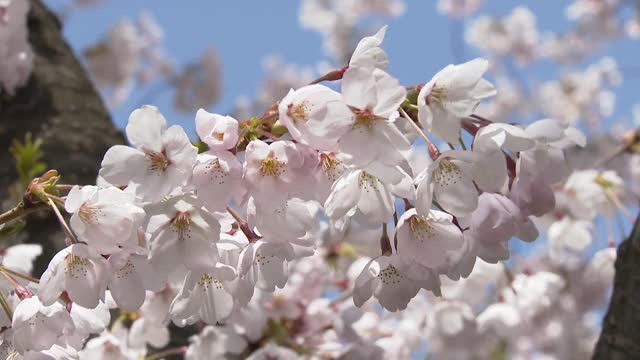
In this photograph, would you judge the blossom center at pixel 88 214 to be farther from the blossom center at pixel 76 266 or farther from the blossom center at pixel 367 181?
the blossom center at pixel 367 181

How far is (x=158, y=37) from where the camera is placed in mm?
6969

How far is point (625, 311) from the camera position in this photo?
147 cm

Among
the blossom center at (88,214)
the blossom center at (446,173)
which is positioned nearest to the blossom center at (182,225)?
the blossom center at (88,214)

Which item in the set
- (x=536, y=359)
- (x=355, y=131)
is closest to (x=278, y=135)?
(x=355, y=131)

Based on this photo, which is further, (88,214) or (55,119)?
(55,119)

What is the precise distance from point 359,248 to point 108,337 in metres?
1.00

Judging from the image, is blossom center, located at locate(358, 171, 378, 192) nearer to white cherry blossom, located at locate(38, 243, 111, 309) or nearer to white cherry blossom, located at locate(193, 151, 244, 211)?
white cherry blossom, located at locate(193, 151, 244, 211)

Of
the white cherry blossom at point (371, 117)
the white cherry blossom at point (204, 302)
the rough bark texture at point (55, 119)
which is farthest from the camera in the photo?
the rough bark texture at point (55, 119)

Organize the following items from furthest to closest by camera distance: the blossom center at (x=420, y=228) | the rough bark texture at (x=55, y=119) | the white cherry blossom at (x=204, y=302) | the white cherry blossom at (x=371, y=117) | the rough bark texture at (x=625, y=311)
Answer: the rough bark texture at (x=55, y=119) < the rough bark texture at (x=625, y=311) < the white cherry blossom at (x=204, y=302) < the blossom center at (x=420, y=228) < the white cherry blossom at (x=371, y=117)

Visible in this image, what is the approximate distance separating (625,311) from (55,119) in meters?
1.73

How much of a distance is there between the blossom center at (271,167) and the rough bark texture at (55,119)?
47.8 inches

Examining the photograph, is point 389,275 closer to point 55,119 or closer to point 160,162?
point 160,162

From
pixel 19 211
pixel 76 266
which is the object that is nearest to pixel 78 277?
pixel 76 266

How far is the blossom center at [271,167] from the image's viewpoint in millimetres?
917
